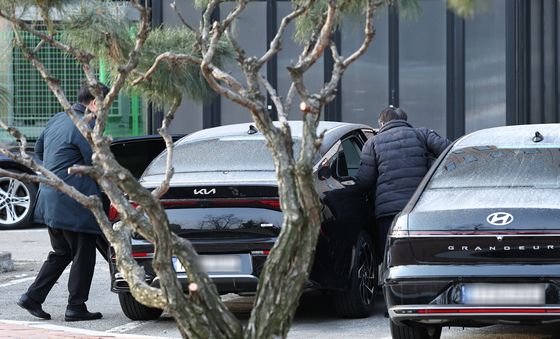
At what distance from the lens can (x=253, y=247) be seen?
8.32 metres

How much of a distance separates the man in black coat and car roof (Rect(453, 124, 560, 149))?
2.82m

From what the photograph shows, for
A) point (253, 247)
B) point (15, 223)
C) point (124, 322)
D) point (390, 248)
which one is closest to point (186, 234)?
point (253, 247)

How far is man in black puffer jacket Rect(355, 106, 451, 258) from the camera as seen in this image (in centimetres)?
928

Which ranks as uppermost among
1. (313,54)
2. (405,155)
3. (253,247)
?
(313,54)

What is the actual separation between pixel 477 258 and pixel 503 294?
9.6 inches

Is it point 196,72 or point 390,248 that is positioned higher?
point 196,72

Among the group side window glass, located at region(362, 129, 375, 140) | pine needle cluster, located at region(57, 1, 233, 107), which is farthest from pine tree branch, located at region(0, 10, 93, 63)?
side window glass, located at region(362, 129, 375, 140)

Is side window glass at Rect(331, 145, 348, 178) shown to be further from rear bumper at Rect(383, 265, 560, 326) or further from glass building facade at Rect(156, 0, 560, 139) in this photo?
glass building facade at Rect(156, 0, 560, 139)

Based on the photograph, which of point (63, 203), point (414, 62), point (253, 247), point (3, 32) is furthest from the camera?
point (414, 62)

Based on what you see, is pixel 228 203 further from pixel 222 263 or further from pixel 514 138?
pixel 514 138

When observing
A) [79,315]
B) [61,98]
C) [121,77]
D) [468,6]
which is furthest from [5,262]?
[468,6]

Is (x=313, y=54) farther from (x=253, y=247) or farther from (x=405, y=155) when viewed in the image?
(x=405, y=155)

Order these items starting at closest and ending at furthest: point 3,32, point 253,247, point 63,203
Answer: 1. point 253,247
2. point 63,203
3. point 3,32

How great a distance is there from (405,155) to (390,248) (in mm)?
2284
